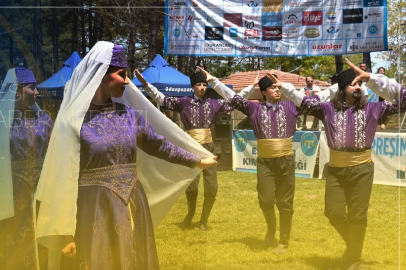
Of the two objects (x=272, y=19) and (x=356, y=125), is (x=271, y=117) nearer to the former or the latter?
(x=356, y=125)

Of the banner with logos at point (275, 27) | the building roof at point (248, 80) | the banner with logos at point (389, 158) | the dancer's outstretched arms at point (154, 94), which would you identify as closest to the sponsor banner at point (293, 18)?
the banner with logos at point (275, 27)

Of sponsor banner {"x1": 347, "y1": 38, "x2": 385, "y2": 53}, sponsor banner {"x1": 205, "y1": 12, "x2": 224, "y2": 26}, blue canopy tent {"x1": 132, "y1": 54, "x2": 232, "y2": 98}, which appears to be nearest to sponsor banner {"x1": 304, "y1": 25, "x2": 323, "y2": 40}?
sponsor banner {"x1": 347, "y1": 38, "x2": 385, "y2": 53}

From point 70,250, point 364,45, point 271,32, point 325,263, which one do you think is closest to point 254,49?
point 271,32

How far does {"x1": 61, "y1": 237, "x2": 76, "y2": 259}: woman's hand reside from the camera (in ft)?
10.3

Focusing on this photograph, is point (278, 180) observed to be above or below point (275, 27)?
below

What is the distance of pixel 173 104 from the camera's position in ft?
24.0

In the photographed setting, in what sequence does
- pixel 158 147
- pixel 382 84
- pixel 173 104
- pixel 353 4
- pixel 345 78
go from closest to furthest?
pixel 158 147 → pixel 382 84 → pixel 345 78 → pixel 353 4 → pixel 173 104

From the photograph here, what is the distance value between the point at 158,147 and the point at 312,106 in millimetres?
2287

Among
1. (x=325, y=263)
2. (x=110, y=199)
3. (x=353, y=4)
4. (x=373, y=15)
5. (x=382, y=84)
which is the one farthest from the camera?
(x=353, y=4)

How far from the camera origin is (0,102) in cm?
406

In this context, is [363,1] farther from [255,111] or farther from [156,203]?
[156,203]

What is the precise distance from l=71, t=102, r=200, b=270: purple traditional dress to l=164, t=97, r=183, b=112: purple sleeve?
12.6ft

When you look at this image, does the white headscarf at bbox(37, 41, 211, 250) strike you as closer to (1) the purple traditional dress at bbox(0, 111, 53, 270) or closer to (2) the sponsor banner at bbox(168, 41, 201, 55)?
(1) the purple traditional dress at bbox(0, 111, 53, 270)

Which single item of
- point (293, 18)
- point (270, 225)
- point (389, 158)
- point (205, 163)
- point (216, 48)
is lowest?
point (270, 225)
